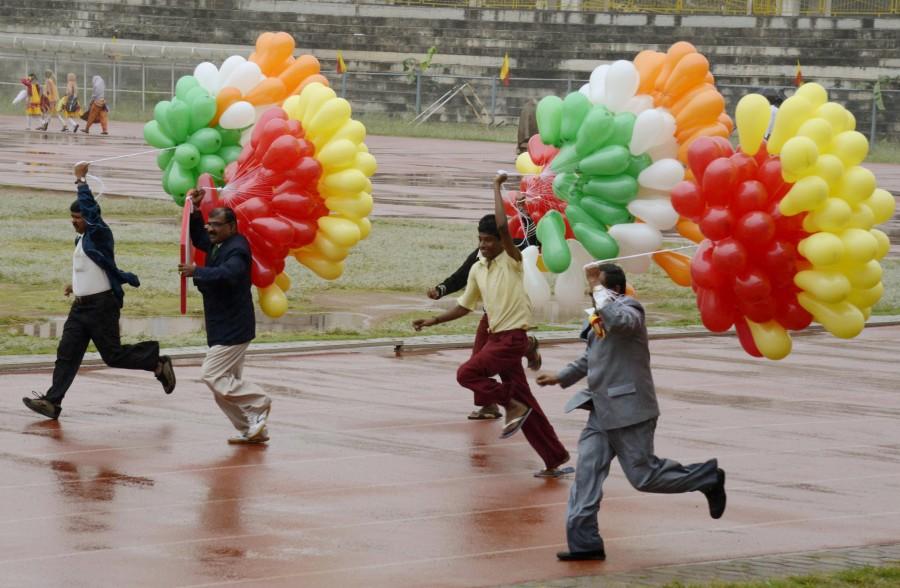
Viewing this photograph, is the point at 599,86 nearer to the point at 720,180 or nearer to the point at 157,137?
the point at 720,180

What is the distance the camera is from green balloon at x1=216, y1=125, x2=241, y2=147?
11.3 metres

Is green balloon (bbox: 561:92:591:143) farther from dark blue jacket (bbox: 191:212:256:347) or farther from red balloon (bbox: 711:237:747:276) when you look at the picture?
dark blue jacket (bbox: 191:212:256:347)

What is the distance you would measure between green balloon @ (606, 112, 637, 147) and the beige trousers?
2.72m

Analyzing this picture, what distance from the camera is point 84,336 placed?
37.6 ft

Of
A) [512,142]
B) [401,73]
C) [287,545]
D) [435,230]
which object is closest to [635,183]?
[287,545]

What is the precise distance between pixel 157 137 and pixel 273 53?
106 centimetres

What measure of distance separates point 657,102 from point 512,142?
3537 centimetres

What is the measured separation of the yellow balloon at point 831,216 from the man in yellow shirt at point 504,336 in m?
2.15

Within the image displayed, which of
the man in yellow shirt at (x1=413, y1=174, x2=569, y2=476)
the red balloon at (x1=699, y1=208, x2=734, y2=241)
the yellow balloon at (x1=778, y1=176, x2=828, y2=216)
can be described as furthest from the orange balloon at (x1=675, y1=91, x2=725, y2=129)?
the yellow balloon at (x1=778, y1=176, x2=828, y2=216)

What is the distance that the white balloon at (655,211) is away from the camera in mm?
10234

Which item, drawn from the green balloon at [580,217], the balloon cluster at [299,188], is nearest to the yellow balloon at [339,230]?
the balloon cluster at [299,188]

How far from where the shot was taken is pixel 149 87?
51.5 m

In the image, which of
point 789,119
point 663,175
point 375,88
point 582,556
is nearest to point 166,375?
point 663,175

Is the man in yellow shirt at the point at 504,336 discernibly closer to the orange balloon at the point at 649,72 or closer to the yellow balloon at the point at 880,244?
the orange balloon at the point at 649,72
